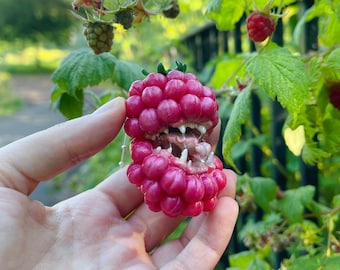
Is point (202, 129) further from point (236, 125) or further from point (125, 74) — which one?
point (125, 74)

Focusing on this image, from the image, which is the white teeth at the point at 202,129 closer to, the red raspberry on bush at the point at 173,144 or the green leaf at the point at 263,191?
the red raspberry on bush at the point at 173,144

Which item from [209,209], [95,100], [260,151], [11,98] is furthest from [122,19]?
[11,98]

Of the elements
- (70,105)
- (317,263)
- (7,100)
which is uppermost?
(70,105)

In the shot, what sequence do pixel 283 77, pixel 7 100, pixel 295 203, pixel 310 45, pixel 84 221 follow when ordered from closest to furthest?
pixel 283 77 → pixel 84 221 → pixel 295 203 → pixel 310 45 → pixel 7 100

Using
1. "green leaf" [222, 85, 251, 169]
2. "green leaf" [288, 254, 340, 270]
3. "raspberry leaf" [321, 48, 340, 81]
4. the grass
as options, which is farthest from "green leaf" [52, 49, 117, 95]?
the grass

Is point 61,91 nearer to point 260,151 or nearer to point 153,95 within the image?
point 153,95

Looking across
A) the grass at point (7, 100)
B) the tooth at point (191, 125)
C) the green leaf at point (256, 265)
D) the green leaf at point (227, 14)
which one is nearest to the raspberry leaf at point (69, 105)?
the green leaf at point (227, 14)

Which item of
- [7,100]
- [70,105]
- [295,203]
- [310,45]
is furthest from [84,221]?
[7,100]
